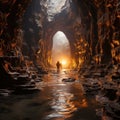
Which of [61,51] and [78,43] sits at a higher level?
[61,51]

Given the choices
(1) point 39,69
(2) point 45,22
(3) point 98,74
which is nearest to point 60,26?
(2) point 45,22

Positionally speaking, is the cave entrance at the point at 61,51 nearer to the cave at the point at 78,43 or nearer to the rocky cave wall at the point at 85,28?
the cave at the point at 78,43

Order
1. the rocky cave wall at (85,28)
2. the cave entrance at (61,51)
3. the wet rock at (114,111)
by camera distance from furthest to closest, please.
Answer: the cave entrance at (61,51), the rocky cave wall at (85,28), the wet rock at (114,111)

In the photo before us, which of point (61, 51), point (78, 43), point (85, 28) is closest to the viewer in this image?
point (85, 28)

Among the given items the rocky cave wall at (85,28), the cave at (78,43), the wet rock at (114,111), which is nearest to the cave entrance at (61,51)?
the cave at (78,43)

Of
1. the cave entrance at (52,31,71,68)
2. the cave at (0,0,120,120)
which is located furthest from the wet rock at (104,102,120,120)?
the cave entrance at (52,31,71,68)

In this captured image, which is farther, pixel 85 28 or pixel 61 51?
pixel 61 51

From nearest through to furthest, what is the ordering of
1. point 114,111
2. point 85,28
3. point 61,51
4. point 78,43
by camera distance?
point 114,111 → point 85,28 → point 78,43 → point 61,51

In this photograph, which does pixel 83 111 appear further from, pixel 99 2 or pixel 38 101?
pixel 99 2

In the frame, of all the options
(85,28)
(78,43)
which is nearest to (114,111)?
(85,28)

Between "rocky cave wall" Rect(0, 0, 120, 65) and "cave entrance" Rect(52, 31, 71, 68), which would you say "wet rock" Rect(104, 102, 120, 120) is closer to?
"rocky cave wall" Rect(0, 0, 120, 65)

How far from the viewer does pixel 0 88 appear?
14781 millimetres

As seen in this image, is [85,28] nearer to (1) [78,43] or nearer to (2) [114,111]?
(1) [78,43]

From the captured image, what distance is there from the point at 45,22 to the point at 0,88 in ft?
107
